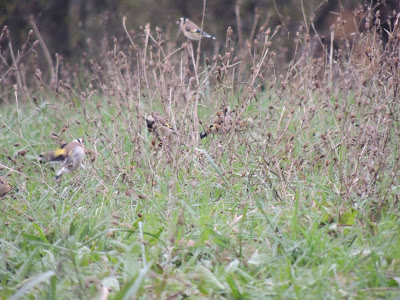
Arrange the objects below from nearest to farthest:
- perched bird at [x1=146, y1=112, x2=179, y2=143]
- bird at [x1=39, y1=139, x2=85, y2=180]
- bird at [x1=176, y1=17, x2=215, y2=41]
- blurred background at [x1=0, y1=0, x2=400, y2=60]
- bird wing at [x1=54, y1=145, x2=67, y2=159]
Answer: perched bird at [x1=146, y1=112, x2=179, y2=143] → bird at [x1=39, y1=139, x2=85, y2=180] → bird wing at [x1=54, y1=145, x2=67, y2=159] → bird at [x1=176, y1=17, x2=215, y2=41] → blurred background at [x1=0, y1=0, x2=400, y2=60]

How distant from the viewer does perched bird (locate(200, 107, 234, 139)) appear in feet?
14.4

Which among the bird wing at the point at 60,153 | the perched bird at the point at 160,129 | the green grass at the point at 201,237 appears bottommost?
the bird wing at the point at 60,153

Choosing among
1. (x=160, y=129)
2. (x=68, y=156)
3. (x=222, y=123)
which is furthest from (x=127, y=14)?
(x=222, y=123)

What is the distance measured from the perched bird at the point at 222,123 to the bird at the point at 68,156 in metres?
1.10

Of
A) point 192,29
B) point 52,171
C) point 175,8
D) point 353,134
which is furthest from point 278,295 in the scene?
point 175,8

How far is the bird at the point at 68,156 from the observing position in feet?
15.9

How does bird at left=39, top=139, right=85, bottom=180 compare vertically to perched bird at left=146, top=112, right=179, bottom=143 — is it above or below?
below

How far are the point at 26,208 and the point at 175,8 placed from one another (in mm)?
10974

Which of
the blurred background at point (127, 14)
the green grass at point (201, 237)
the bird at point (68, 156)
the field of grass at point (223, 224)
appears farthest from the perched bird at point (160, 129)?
the blurred background at point (127, 14)

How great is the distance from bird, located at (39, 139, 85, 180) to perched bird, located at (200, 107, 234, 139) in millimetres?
1101

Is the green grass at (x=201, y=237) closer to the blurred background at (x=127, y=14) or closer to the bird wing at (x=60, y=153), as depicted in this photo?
the bird wing at (x=60, y=153)

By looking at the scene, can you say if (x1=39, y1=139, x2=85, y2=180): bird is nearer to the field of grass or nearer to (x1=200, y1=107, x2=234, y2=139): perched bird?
the field of grass

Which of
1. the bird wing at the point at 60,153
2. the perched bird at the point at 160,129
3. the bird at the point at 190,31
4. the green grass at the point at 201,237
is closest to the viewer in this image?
the green grass at the point at 201,237

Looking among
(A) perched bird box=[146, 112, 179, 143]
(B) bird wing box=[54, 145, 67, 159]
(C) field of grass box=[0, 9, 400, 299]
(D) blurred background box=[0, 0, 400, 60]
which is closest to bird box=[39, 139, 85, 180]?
(B) bird wing box=[54, 145, 67, 159]
